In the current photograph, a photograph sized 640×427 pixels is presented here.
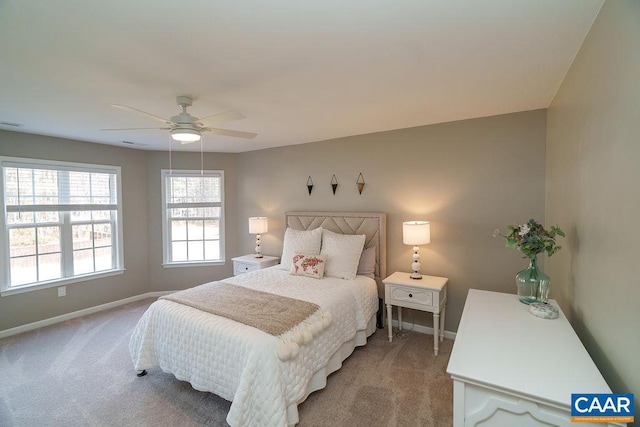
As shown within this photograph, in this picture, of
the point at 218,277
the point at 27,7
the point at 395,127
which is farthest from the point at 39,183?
the point at 395,127

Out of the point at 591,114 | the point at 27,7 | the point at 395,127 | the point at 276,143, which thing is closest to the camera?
the point at 27,7

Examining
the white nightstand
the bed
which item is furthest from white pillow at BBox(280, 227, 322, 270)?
the white nightstand

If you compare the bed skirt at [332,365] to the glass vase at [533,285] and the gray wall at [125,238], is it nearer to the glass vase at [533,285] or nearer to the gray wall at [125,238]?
the glass vase at [533,285]

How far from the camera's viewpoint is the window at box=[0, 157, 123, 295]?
353 cm

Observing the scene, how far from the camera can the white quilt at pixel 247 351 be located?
6.06 feet

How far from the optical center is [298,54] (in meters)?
1.73

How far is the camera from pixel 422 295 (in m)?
2.96

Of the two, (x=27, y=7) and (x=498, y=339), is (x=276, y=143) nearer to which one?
(x=27, y=7)

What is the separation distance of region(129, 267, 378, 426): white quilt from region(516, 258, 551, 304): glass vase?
1.44 m

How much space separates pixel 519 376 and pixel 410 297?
182cm

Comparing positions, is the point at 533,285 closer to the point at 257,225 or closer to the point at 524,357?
the point at 524,357

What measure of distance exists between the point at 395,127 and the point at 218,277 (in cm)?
378

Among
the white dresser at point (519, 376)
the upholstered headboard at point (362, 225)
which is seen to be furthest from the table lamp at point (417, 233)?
the white dresser at point (519, 376)

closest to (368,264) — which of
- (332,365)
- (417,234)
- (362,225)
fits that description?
(362,225)
